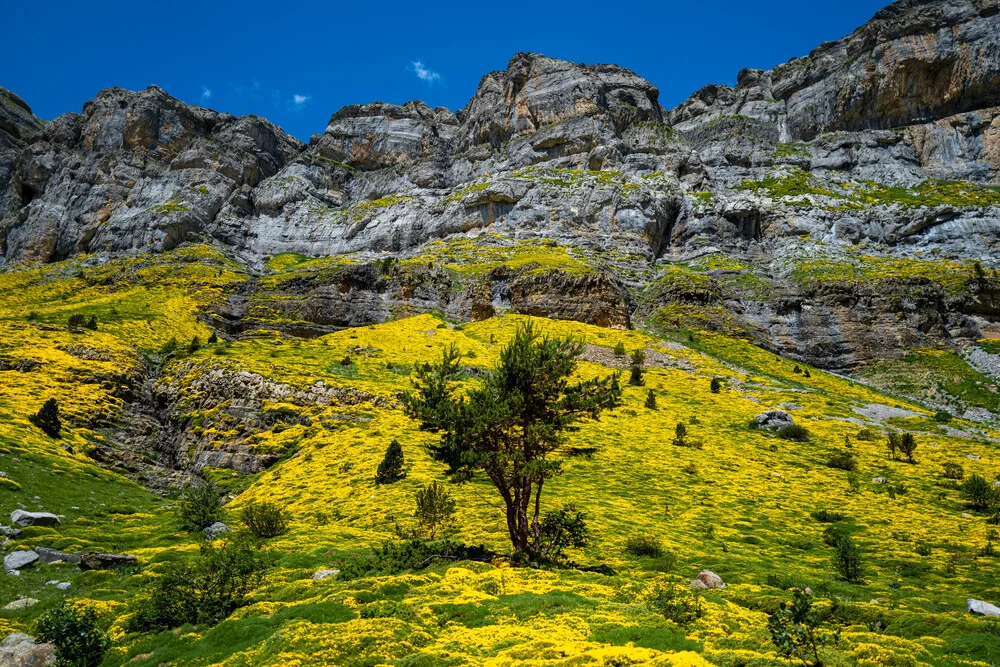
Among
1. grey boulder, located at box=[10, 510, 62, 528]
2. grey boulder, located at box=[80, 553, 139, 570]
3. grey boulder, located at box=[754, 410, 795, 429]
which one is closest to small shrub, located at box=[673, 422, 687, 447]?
grey boulder, located at box=[754, 410, 795, 429]

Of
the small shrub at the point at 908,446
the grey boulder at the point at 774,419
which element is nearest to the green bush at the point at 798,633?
the small shrub at the point at 908,446

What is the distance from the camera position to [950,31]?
111562mm

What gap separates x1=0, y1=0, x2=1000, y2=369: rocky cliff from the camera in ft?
244

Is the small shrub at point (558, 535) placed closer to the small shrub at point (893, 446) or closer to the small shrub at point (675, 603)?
the small shrub at point (675, 603)

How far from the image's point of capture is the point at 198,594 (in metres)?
15.3

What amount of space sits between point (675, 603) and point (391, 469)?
697 inches

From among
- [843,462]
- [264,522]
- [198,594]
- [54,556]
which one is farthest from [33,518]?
[843,462]

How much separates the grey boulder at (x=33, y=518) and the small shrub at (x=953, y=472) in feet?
144

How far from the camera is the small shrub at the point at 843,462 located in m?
31.5

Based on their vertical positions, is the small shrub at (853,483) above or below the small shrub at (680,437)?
below

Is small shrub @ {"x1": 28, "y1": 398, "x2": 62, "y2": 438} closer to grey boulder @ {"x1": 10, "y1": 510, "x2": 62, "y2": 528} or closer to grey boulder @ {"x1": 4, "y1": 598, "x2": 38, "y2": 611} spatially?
grey boulder @ {"x1": 10, "y1": 510, "x2": 62, "y2": 528}

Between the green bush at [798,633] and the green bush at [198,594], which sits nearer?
the green bush at [798,633]

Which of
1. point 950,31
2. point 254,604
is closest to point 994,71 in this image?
point 950,31

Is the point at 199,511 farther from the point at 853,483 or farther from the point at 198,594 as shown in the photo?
the point at 853,483
